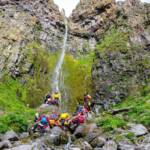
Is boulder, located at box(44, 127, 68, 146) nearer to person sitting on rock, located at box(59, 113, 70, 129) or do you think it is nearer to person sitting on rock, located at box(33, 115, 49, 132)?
person sitting on rock, located at box(33, 115, 49, 132)

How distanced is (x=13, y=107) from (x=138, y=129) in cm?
2356

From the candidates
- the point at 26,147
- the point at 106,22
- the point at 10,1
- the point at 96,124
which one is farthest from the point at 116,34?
the point at 26,147

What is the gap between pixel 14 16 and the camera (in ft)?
228

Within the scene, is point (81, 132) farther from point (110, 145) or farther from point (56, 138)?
point (110, 145)

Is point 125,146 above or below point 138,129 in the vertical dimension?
below

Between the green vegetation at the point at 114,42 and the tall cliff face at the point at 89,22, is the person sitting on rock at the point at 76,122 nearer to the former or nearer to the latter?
the green vegetation at the point at 114,42

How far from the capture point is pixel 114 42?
6612 centimetres

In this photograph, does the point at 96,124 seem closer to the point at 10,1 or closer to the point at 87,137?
the point at 87,137

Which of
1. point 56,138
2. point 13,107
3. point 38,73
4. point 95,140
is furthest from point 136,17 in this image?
point 95,140

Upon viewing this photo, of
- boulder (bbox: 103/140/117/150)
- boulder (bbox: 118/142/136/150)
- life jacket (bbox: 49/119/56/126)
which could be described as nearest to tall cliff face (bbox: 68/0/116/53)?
life jacket (bbox: 49/119/56/126)

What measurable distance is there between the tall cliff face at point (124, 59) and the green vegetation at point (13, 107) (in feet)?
38.1

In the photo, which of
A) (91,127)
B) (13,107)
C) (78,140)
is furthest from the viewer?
(13,107)

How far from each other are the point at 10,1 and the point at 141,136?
52629 millimetres

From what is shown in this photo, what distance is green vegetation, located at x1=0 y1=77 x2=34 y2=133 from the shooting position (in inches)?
1309
